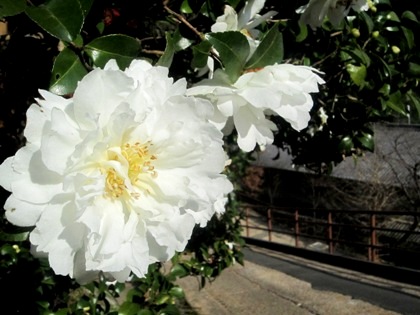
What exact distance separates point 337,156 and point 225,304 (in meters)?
2.86

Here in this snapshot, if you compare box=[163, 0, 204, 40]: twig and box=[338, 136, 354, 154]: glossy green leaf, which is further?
box=[338, 136, 354, 154]: glossy green leaf

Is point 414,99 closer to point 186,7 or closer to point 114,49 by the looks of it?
point 186,7

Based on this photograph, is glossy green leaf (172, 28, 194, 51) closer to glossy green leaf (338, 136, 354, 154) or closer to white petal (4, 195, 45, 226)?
white petal (4, 195, 45, 226)

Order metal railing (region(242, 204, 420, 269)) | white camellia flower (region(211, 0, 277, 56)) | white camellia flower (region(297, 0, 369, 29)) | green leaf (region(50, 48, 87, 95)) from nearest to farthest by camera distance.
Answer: green leaf (region(50, 48, 87, 95))
white camellia flower (region(211, 0, 277, 56))
white camellia flower (region(297, 0, 369, 29))
metal railing (region(242, 204, 420, 269))

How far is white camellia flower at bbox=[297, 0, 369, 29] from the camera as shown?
0.97 m

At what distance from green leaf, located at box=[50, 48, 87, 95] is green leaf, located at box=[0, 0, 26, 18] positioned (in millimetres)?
73

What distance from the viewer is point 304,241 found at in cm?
1030

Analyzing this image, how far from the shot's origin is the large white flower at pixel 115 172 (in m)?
0.55

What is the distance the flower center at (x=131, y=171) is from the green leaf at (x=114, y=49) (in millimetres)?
141

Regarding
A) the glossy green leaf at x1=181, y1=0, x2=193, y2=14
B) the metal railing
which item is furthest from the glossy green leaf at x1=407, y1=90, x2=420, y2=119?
the metal railing

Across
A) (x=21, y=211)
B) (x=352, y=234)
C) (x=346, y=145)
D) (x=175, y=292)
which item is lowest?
(x=352, y=234)

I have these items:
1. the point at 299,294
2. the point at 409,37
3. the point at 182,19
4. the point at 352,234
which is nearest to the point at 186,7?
the point at 182,19

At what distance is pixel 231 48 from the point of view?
68 centimetres

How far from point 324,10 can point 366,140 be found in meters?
0.99
